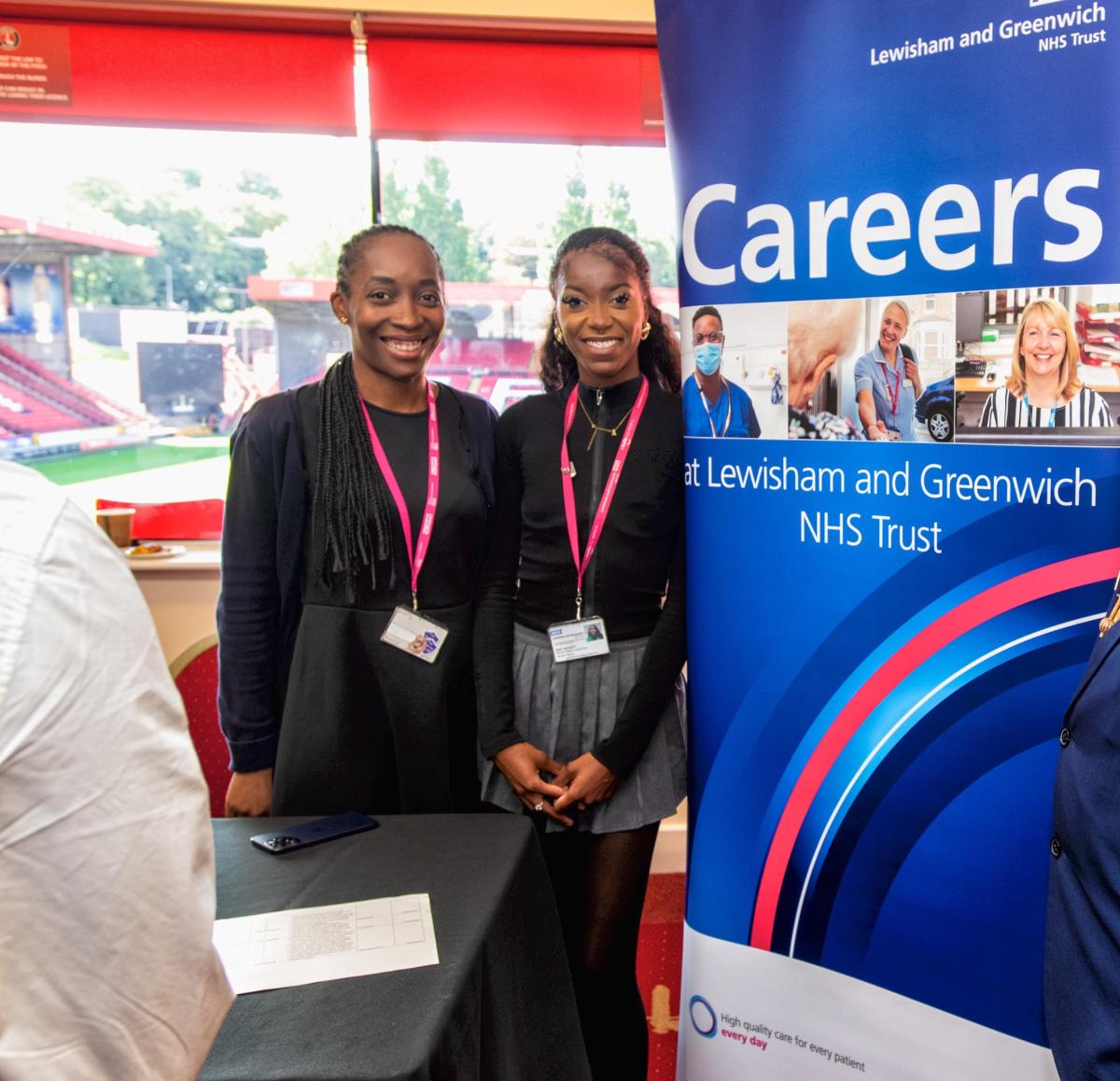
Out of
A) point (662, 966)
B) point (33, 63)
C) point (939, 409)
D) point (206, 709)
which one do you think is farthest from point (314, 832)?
point (33, 63)

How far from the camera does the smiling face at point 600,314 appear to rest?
1834 mm

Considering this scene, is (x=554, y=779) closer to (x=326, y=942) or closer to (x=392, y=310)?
(x=326, y=942)

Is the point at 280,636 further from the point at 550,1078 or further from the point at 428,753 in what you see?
the point at 550,1078

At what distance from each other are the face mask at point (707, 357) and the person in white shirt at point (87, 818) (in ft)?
3.55

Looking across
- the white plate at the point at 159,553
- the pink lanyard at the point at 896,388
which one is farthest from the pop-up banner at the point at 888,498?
the white plate at the point at 159,553

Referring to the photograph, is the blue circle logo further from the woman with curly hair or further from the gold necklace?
the gold necklace

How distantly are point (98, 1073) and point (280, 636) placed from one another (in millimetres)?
1283

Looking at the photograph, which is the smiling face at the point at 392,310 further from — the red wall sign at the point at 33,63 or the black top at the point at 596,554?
the red wall sign at the point at 33,63

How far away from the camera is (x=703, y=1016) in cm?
170

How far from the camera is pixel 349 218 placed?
339 cm

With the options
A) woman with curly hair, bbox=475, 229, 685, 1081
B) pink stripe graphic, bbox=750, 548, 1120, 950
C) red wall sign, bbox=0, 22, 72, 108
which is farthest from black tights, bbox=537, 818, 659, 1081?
red wall sign, bbox=0, 22, 72, 108

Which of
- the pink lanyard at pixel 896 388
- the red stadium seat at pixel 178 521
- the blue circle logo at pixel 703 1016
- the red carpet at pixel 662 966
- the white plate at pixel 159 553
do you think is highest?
the pink lanyard at pixel 896 388

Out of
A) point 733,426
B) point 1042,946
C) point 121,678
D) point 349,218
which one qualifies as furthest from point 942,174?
point 349,218

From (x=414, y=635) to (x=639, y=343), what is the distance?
2.25 ft
